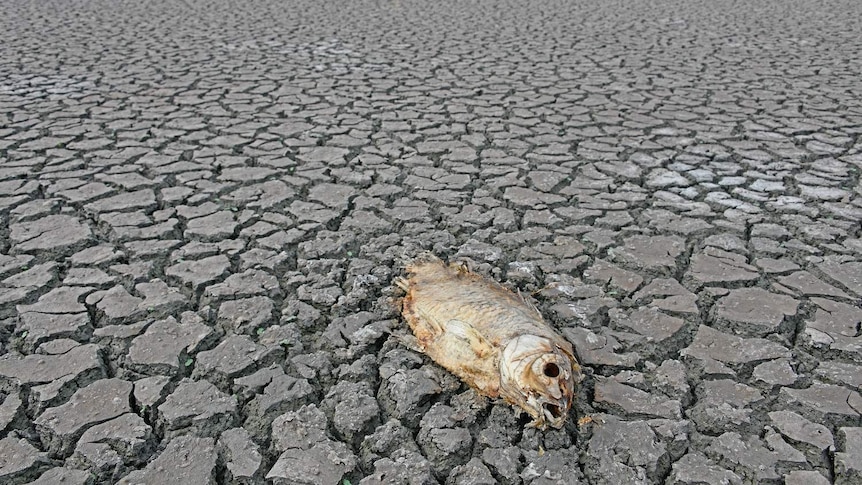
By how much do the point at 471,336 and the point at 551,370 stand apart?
0.32 m

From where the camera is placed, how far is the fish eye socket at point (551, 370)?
1.97 meters

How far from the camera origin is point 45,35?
7.71 m

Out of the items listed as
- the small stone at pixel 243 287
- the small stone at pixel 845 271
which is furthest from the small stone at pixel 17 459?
the small stone at pixel 845 271

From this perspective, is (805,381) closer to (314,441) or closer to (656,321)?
(656,321)

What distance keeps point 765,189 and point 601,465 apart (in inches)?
92.4

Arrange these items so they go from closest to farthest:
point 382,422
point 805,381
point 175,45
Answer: point 382,422 < point 805,381 < point 175,45

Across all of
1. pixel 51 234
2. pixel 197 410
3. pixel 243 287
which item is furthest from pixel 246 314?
pixel 51 234

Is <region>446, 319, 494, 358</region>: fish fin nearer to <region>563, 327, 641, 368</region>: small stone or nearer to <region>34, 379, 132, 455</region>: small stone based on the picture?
<region>563, 327, 641, 368</region>: small stone

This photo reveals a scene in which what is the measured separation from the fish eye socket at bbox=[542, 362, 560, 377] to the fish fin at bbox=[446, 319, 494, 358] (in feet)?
0.72

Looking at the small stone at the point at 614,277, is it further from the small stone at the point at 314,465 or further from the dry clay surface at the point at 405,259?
the small stone at the point at 314,465

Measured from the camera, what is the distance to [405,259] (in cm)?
294

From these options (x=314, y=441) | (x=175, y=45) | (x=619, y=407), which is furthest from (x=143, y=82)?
(x=619, y=407)

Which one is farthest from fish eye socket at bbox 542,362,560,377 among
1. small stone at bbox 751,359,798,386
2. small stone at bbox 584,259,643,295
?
small stone at bbox 584,259,643,295

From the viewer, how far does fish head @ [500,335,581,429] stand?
6.40 feet
